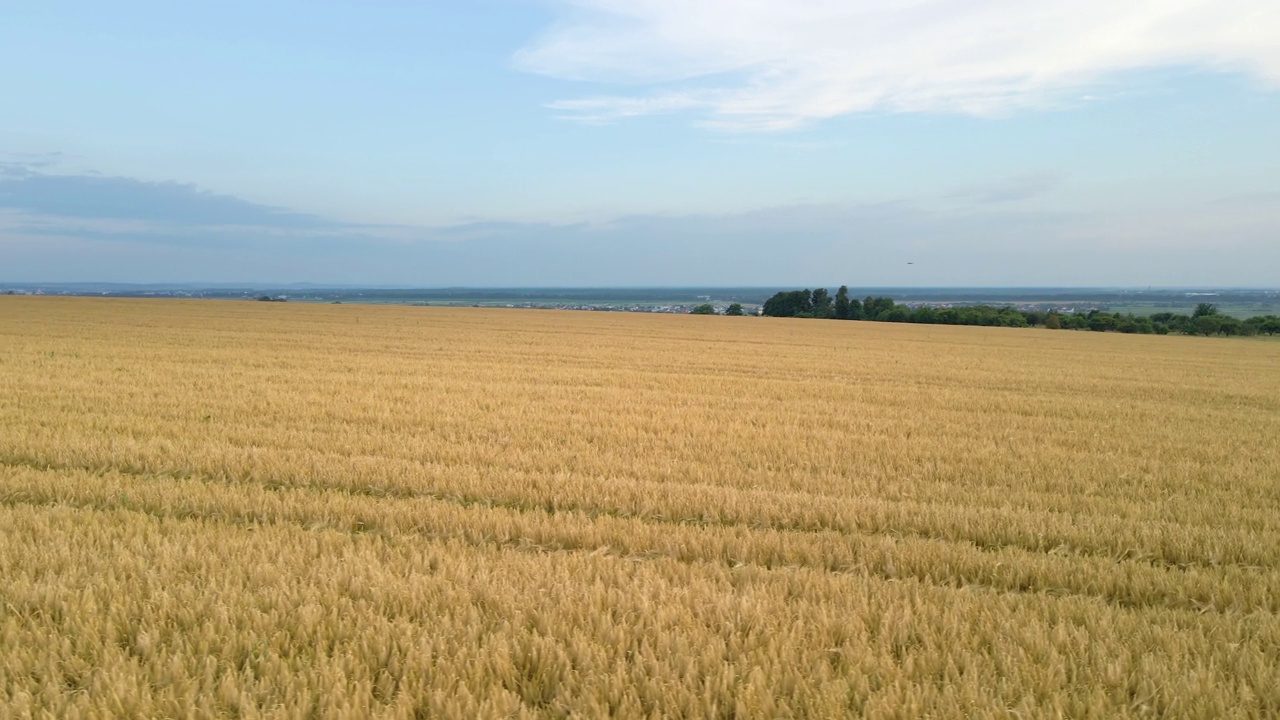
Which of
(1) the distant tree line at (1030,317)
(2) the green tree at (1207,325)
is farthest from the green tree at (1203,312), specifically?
(2) the green tree at (1207,325)

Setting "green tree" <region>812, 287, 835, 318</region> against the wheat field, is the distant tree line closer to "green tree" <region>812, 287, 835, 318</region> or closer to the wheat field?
"green tree" <region>812, 287, 835, 318</region>

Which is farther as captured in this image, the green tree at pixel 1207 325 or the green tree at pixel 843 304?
the green tree at pixel 843 304

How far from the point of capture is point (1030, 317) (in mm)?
74688

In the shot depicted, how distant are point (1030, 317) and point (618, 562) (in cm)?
8120

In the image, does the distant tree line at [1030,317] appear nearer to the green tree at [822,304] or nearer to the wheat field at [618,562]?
the green tree at [822,304]

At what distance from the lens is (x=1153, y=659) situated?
12.0ft

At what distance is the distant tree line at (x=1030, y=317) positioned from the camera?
222 ft

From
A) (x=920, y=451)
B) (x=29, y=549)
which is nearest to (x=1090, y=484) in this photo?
(x=920, y=451)

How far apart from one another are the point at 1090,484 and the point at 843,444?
295 cm

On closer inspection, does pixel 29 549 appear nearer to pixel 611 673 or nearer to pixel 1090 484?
pixel 611 673

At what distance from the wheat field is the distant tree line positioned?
66.9 meters

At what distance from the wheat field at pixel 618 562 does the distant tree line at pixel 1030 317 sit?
6689 cm

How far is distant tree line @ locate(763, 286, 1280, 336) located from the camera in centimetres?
6769

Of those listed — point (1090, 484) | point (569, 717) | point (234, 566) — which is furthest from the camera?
point (1090, 484)
